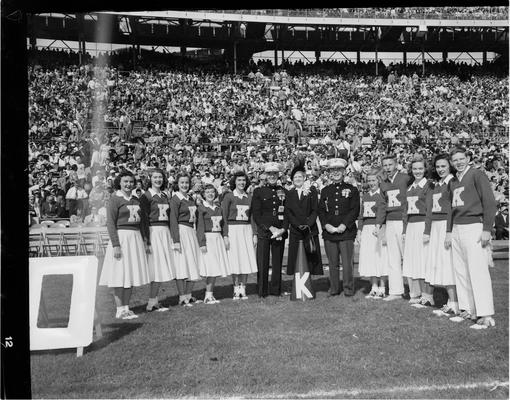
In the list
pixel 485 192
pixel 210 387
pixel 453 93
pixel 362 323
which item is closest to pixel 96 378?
pixel 210 387

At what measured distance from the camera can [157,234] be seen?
7.28 meters

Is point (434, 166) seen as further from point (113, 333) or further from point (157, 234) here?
point (113, 333)

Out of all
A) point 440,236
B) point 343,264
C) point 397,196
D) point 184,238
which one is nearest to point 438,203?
point 440,236

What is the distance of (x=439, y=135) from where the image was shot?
8.19 m

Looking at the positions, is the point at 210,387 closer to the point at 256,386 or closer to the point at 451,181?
the point at 256,386

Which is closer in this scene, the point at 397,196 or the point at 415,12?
the point at 415,12

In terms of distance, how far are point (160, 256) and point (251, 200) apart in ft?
5.53

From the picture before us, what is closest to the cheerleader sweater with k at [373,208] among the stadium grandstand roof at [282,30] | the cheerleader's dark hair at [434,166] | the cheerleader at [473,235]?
the cheerleader's dark hair at [434,166]

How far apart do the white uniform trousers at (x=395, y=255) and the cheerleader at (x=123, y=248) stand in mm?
→ 3290

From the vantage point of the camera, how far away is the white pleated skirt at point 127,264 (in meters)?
6.63

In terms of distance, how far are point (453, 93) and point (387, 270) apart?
8.25ft

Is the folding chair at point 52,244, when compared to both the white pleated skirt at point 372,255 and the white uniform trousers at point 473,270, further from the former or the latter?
the white uniform trousers at point 473,270

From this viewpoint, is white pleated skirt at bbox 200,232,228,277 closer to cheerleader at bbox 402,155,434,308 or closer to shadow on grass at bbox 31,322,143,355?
shadow on grass at bbox 31,322,143,355

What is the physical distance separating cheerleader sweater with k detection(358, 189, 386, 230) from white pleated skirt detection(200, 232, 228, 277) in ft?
6.73
